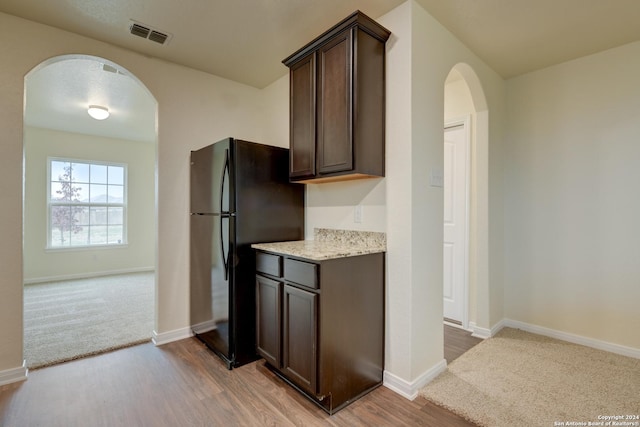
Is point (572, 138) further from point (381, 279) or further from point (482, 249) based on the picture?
point (381, 279)

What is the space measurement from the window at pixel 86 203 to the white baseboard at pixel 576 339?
674cm

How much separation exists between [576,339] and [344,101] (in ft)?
9.78

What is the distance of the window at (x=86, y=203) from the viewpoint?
18.2 feet

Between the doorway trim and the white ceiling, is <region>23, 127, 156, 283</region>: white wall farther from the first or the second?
the doorway trim

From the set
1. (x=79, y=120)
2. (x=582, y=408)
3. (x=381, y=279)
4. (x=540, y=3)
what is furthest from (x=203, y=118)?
(x=582, y=408)

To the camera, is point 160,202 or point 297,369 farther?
point 160,202

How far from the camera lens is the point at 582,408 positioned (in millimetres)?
1864

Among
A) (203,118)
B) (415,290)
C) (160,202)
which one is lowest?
(415,290)

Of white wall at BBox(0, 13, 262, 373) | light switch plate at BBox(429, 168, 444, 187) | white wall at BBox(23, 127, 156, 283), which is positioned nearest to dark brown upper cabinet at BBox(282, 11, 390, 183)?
light switch plate at BBox(429, 168, 444, 187)

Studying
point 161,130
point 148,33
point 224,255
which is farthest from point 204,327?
point 148,33

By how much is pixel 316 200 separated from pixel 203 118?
1.47 meters

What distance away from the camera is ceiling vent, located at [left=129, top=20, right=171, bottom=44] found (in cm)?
234

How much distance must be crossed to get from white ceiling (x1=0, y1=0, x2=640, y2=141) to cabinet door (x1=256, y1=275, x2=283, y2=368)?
6.33 ft

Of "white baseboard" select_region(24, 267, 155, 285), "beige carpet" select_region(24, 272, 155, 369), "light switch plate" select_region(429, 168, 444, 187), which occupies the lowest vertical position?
"beige carpet" select_region(24, 272, 155, 369)
